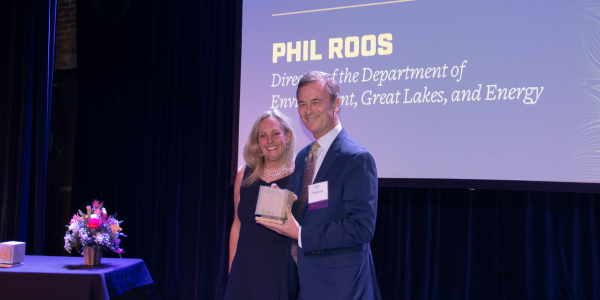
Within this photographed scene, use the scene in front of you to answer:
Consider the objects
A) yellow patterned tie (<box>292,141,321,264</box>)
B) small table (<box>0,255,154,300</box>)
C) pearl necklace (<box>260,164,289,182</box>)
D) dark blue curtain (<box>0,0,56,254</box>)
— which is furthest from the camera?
dark blue curtain (<box>0,0,56,254</box>)

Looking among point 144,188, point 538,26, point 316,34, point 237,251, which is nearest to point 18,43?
point 144,188

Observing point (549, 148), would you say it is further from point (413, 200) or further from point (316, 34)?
point (316, 34)

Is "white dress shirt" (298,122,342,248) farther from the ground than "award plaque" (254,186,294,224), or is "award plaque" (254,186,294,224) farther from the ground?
"white dress shirt" (298,122,342,248)

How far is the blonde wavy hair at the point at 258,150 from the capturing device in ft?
7.87

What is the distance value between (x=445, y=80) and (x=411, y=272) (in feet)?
5.05

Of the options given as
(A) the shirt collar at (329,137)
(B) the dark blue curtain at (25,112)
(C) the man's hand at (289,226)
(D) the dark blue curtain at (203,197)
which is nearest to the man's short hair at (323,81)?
(A) the shirt collar at (329,137)

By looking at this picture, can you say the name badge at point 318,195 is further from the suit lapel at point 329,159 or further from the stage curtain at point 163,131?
the stage curtain at point 163,131

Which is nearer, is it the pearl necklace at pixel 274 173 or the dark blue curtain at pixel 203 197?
the pearl necklace at pixel 274 173

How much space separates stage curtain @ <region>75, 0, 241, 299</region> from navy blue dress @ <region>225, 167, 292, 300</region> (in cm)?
183

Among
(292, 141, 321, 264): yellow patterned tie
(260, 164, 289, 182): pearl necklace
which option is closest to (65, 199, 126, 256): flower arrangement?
(260, 164, 289, 182): pearl necklace

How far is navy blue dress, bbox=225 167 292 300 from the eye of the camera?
225cm

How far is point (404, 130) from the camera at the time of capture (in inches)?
131

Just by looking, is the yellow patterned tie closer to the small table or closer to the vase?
the small table

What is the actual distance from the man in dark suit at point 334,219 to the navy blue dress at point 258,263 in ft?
1.86
